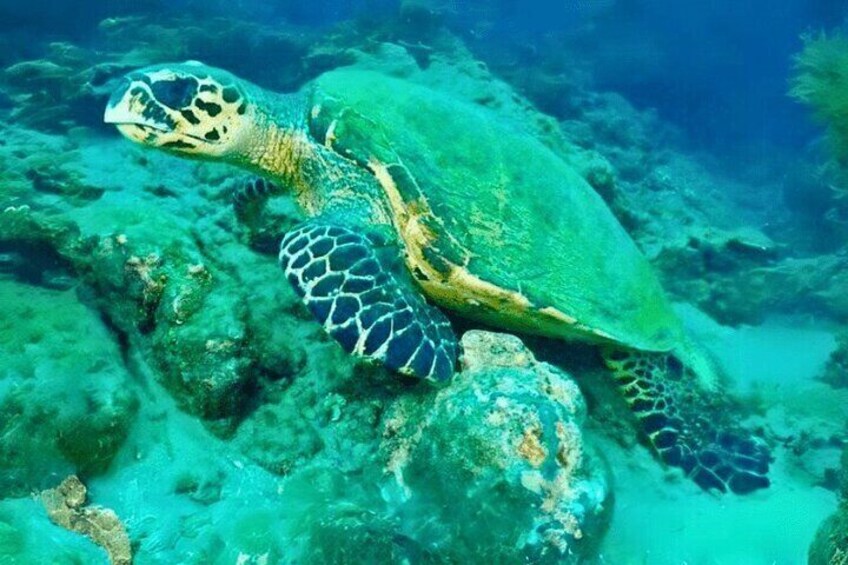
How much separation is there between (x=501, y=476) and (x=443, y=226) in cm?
152

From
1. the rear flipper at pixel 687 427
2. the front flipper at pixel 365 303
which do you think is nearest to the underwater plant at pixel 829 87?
the rear flipper at pixel 687 427

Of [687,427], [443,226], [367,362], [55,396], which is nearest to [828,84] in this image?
[687,427]

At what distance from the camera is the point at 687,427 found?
3811mm

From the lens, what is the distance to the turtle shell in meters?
3.41

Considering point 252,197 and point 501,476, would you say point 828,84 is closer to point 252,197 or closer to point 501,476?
point 252,197

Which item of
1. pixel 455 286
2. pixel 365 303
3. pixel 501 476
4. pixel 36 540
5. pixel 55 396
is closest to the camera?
pixel 36 540

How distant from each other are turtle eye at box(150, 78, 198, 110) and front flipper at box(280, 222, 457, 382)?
1141mm

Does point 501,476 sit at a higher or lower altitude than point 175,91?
lower

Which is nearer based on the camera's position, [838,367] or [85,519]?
[85,519]

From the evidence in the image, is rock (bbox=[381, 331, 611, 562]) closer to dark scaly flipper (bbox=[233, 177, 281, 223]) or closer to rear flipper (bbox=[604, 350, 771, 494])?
rear flipper (bbox=[604, 350, 771, 494])

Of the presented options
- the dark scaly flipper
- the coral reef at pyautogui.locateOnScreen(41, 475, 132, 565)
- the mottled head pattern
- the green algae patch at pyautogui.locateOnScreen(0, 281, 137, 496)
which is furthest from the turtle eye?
the coral reef at pyautogui.locateOnScreen(41, 475, 132, 565)

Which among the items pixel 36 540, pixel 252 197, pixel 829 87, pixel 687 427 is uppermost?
pixel 829 87

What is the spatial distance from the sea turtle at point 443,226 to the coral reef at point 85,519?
1.22m

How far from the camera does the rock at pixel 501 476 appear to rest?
2.30 metres
